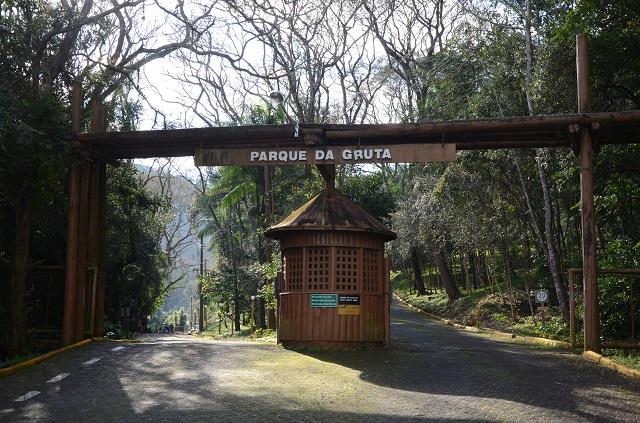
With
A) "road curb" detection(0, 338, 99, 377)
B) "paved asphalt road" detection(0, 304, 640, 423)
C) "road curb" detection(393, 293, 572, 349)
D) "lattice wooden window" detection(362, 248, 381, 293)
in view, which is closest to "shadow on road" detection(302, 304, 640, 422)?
"paved asphalt road" detection(0, 304, 640, 423)

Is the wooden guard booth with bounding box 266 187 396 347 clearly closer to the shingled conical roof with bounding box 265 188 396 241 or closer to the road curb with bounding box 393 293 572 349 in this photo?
the shingled conical roof with bounding box 265 188 396 241

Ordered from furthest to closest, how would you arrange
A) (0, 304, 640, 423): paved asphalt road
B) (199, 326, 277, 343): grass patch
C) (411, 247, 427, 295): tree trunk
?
(411, 247, 427, 295): tree trunk < (199, 326, 277, 343): grass patch < (0, 304, 640, 423): paved asphalt road

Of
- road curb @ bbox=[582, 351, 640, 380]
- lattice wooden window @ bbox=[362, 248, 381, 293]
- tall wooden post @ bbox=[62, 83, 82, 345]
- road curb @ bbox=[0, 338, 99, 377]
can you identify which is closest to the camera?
road curb @ bbox=[582, 351, 640, 380]

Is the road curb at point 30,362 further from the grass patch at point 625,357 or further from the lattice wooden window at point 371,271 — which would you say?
the grass patch at point 625,357

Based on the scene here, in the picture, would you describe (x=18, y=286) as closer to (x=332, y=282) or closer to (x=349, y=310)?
(x=332, y=282)

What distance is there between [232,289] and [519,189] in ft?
62.0

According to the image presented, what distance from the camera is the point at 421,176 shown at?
27906mm

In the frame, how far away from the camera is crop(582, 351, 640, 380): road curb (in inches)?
386

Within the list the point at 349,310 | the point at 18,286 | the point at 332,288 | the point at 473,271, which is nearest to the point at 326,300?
the point at 332,288

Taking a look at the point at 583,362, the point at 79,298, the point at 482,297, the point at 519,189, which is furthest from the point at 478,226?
the point at 79,298

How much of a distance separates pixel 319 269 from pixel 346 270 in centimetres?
55

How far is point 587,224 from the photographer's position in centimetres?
1245

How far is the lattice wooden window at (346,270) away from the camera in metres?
13.1

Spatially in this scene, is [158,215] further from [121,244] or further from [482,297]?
[482,297]
